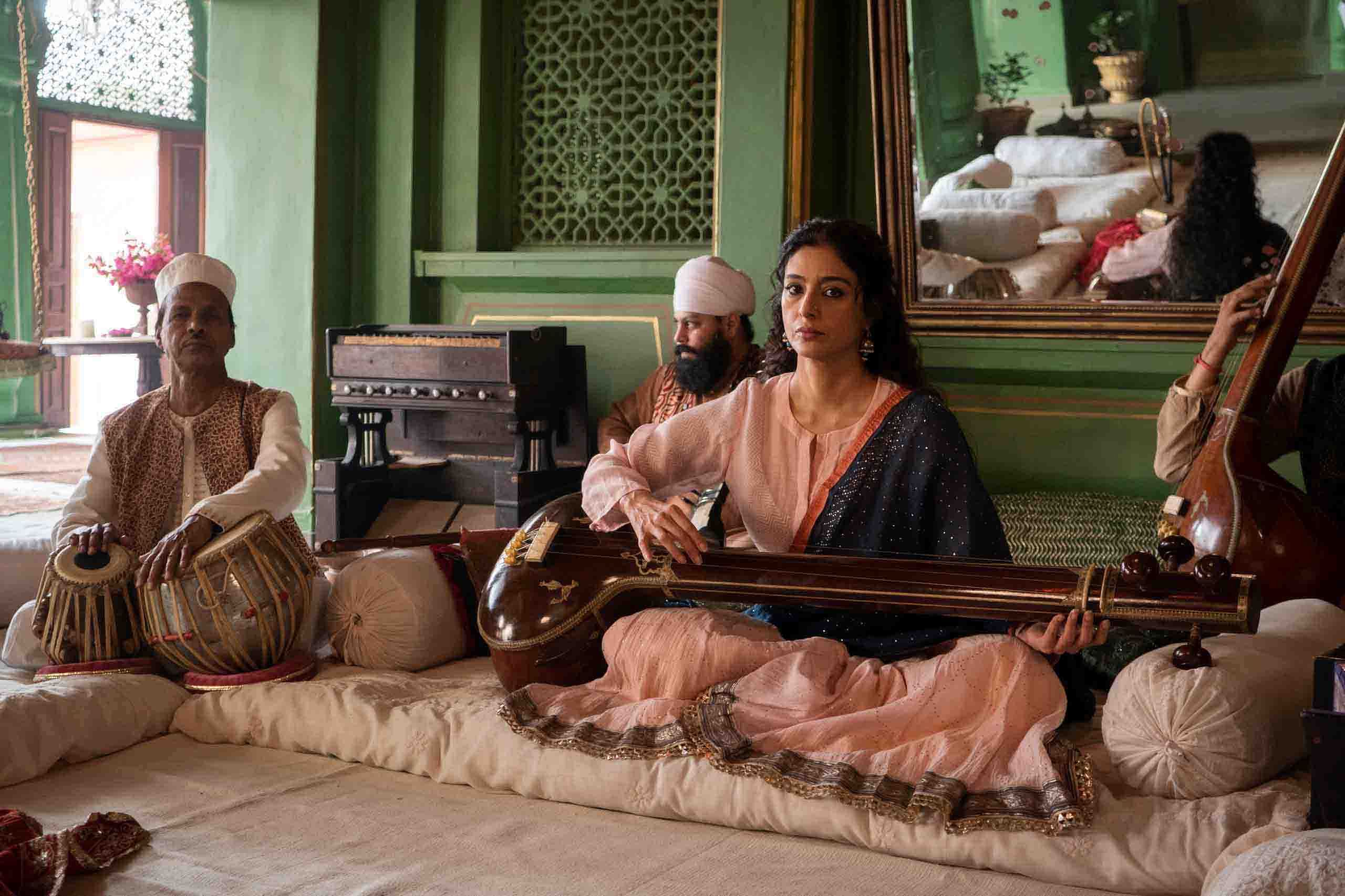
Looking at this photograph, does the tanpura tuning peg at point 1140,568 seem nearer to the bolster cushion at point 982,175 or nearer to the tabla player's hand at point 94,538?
the tabla player's hand at point 94,538

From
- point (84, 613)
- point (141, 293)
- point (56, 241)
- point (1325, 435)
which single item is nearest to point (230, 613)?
point (84, 613)

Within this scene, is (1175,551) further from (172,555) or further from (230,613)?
(172,555)

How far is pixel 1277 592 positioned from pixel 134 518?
2951 mm

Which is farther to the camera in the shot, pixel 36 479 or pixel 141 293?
pixel 141 293

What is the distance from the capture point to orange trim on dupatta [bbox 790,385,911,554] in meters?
3.05

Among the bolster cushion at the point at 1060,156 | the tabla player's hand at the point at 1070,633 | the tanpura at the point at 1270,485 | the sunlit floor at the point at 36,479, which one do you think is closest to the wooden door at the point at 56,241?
the sunlit floor at the point at 36,479

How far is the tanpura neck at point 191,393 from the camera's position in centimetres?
378

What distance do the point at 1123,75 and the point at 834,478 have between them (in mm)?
2316

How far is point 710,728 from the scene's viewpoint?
106 inches

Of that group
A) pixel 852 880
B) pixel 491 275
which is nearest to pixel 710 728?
pixel 852 880

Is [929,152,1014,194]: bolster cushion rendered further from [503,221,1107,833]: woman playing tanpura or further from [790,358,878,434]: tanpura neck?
[790,358,878,434]: tanpura neck

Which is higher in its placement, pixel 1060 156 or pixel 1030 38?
pixel 1030 38

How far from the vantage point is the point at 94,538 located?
3436mm

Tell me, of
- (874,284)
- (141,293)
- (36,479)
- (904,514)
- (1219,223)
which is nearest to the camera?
(904,514)
